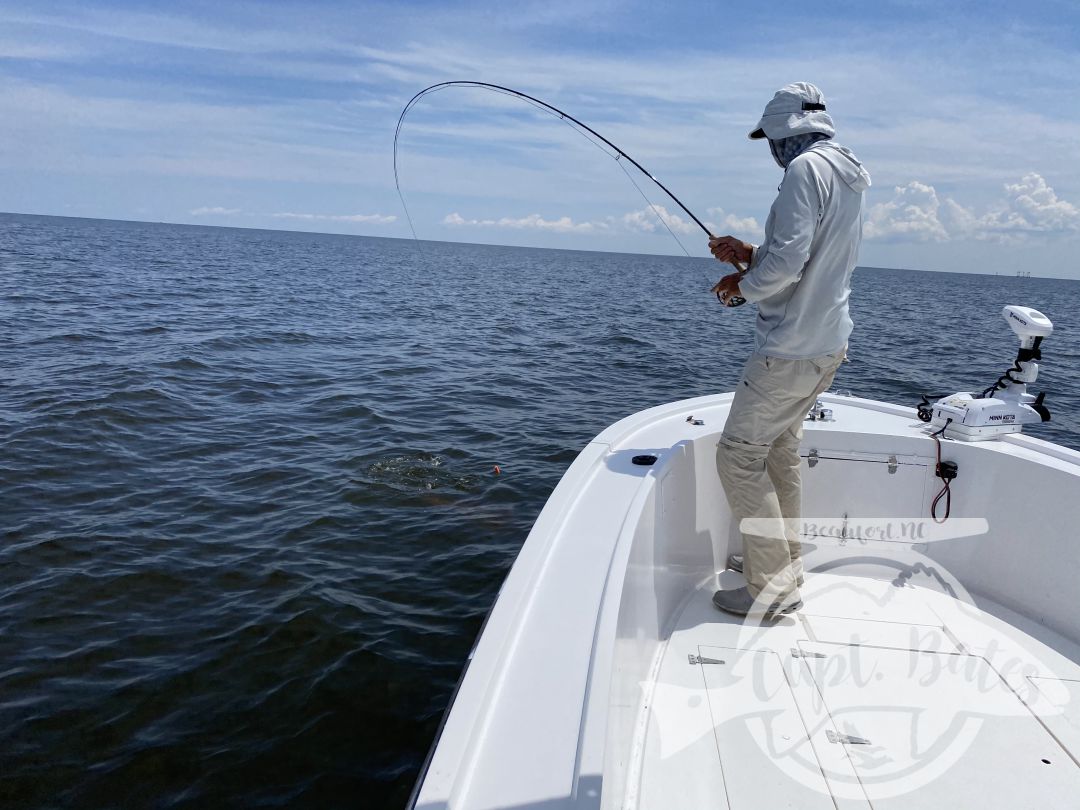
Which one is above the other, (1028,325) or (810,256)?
(810,256)

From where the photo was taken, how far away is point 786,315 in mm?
2592

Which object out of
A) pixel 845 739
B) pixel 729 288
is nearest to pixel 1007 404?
pixel 729 288

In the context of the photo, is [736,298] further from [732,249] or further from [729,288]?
[732,249]

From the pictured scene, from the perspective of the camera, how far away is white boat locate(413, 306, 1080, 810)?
1.56m

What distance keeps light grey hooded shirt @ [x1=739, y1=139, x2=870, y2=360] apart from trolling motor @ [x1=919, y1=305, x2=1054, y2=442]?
46.1 inches

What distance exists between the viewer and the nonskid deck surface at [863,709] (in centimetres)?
210

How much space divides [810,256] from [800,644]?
58.4 inches

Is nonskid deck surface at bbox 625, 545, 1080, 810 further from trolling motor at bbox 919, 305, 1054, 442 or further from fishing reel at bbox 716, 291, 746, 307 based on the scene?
fishing reel at bbox 716, 291, 746, 307

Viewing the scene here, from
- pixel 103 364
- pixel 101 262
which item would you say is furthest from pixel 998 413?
pixel 101 262

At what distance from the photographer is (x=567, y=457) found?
719 cm

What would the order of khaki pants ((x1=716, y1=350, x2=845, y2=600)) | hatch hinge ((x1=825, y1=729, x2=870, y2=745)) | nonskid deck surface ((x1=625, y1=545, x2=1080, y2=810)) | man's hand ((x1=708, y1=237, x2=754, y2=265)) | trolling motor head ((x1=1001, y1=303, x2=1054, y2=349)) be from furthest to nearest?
trolling motor head ((x1=1001, y1=303, x2=1054, y2=349)), man's hand ((x1=708, y1=237, x2=754, y2=265)), khaki pants ((x1=716, y1=350, x2=845, y2=600)), hatch hinge ((x1=825, y1=729, x2=870, y2=745)), nonskid deck surface ((x1=625, y1=545, x2=1080, y2=810))

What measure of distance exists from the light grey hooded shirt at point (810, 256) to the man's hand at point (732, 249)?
130 millimetres

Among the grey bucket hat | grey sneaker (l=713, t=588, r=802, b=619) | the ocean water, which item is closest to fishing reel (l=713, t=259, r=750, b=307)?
the grey bucket hat

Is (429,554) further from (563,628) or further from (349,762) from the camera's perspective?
(563,628)
